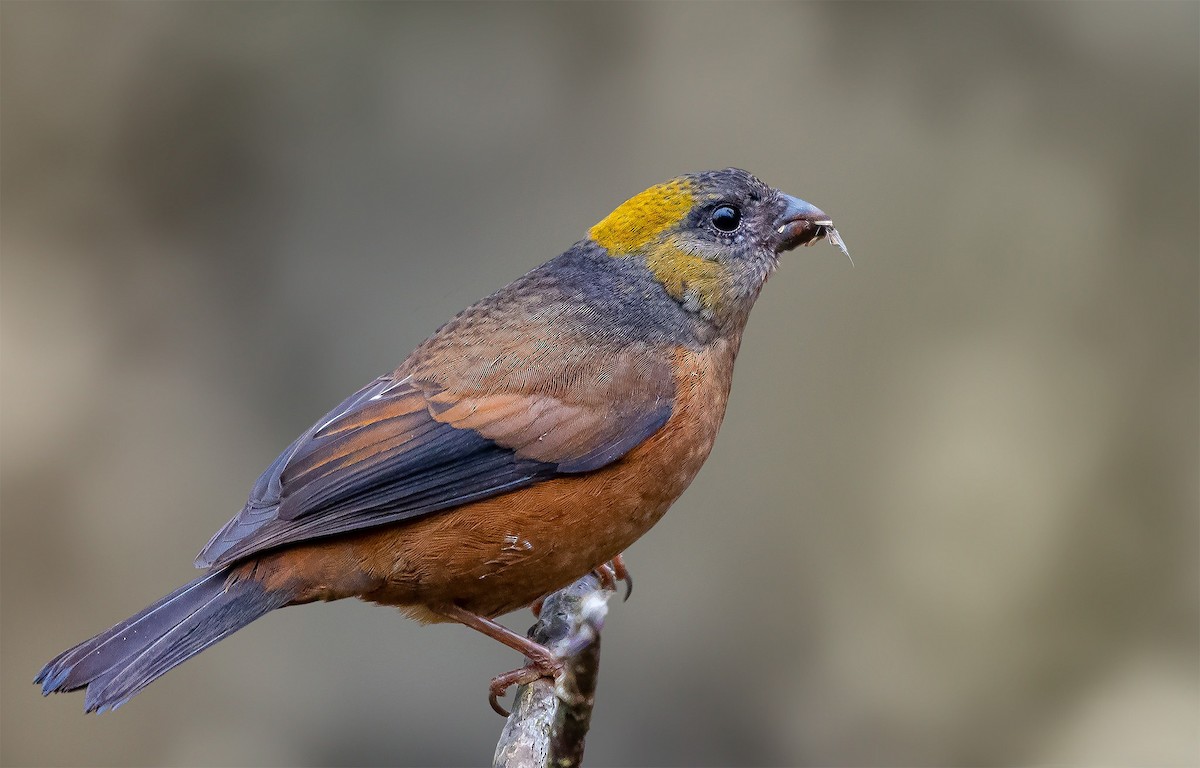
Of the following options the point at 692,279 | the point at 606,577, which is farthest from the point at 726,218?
the point at 606,577

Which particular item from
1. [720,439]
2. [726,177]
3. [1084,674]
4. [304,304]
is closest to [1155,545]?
[1084,674]

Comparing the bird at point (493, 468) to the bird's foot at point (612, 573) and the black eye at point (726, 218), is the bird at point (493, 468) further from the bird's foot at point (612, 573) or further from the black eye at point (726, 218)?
the bird's foot at point (612, 573)

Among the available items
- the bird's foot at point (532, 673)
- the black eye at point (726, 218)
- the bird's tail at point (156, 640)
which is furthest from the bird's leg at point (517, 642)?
the black eye at point (726, 218)

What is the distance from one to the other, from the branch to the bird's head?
1044 millimetres

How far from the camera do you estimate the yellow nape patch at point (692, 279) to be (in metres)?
3.71

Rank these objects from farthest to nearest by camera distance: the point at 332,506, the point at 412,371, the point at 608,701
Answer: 1. the point at 608,701
2. the point at 412,371
3. the point at 332,506

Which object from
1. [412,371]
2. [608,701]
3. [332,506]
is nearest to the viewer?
[332,506]

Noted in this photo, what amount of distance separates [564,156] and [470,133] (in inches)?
19.5

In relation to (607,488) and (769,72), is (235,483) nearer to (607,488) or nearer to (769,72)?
(607,488)

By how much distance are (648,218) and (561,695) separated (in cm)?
151

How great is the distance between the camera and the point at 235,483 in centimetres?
566

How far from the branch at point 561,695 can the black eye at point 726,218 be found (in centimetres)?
130

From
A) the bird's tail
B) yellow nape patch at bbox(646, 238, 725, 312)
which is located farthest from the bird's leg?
yellow nape patch at bbox(646, 238, 725, 312)

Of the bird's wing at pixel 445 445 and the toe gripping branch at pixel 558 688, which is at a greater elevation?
the bird's wing at pixel 445 445
